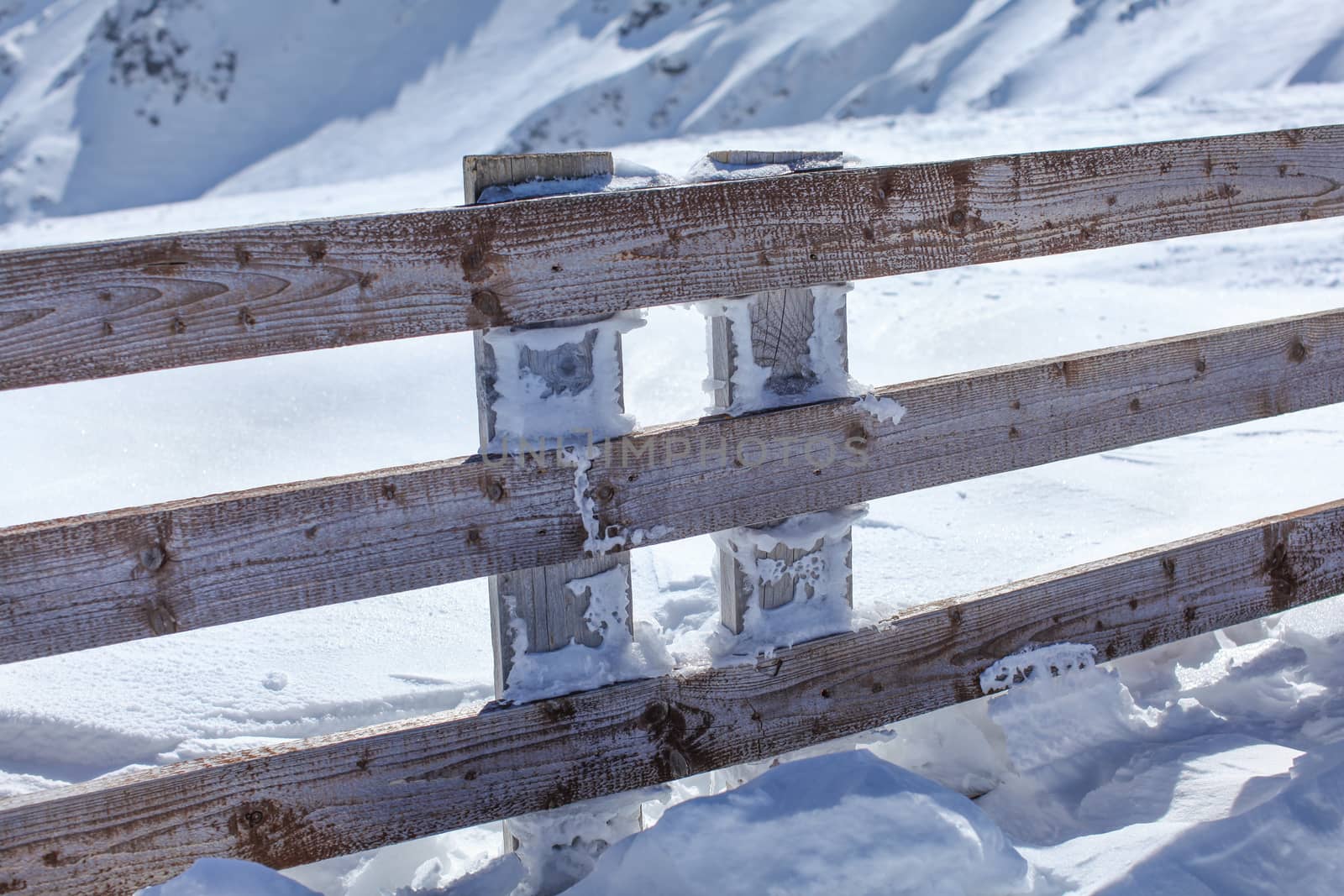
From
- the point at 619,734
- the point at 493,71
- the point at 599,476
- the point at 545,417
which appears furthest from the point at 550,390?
the point at 493,71

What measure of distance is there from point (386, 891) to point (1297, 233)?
8.71 m

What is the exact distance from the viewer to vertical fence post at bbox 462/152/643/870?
6.79 ft

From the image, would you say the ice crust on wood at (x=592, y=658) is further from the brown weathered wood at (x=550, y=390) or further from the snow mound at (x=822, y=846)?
the snow mound at (x=822, y=846)

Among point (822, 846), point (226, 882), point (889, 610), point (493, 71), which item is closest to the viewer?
point (226, 882)

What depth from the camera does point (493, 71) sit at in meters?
31.6

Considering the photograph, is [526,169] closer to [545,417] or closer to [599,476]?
[545,417]

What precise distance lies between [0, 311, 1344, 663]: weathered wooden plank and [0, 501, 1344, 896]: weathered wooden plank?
30 centimetres

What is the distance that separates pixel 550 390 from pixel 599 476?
0.19 m

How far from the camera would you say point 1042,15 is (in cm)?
2298

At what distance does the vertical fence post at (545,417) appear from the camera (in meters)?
2.07

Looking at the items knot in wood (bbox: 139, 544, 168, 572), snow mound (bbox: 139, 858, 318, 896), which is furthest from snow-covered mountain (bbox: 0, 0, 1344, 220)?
snow mound (bbox: 139, 858, 318, 896)

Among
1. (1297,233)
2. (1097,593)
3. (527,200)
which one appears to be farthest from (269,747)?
(1297,233)

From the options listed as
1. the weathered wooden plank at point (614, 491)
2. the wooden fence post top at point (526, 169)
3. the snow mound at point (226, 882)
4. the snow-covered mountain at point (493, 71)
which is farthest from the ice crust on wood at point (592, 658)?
the snow-covered mountain at point (493, 71)

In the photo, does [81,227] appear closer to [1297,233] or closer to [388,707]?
[388,707]
